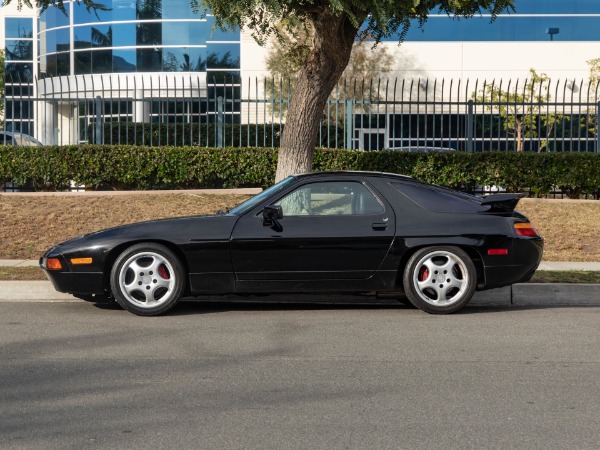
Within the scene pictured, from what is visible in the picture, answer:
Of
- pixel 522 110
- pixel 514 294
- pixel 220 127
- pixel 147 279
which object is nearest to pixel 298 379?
pixel 147 279

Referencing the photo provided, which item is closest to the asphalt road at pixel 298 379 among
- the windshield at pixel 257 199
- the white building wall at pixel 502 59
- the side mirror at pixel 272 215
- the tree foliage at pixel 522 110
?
the side mirror at pixel 272 215

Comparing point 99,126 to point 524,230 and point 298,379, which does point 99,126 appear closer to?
point 524,230

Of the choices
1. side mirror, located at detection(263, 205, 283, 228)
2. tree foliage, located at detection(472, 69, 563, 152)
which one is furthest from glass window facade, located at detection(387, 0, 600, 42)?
side mirror, located at detection(263, 205, 283, 228)

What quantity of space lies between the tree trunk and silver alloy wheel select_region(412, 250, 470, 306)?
19.2ft

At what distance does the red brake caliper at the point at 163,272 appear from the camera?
8.70 metres

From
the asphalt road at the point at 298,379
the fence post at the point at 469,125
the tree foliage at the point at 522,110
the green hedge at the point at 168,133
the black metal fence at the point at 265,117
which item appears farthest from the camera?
the green hedge at the point at 168,133

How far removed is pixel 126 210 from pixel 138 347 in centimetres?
804

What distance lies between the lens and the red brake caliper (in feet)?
28.5

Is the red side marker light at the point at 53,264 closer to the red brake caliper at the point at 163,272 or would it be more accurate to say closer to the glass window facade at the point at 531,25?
the red brake caliper at the point at 163,272

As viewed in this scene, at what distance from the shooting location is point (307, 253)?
876 cm

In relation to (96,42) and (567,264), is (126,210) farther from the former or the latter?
(96,42)

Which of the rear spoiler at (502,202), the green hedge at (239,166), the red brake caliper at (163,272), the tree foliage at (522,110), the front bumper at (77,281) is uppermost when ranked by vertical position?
the tree foliage at (522,110)

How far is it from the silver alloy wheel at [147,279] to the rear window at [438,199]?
233 cm

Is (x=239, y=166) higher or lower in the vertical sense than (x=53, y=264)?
higher
